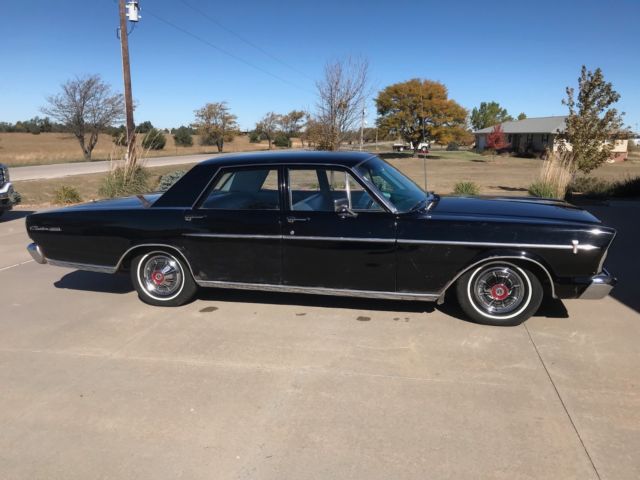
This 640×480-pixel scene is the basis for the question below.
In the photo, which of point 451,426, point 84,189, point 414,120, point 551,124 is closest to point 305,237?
point 451,426

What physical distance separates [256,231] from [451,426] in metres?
2.57

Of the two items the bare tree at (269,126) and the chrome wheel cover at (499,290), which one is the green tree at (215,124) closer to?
the bare tree at (269,126)

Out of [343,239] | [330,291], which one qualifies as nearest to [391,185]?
[343,239]

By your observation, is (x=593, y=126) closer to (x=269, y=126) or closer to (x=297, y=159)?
(x=297, y=159)

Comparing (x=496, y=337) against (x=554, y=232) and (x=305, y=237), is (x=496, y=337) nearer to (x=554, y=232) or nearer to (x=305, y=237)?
(x=554, y=232)

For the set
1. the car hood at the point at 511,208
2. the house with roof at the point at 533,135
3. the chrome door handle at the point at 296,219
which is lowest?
the chrome door handle at the point at 296,219

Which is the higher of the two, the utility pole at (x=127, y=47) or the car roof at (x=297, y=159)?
the utility pole at (x=127, y=47)

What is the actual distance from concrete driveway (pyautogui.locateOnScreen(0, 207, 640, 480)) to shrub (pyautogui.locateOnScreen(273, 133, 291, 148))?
71989 millimetres

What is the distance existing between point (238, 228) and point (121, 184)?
29.7ft

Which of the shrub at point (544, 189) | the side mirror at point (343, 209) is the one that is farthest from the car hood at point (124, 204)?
the shrub at point (544, 189)

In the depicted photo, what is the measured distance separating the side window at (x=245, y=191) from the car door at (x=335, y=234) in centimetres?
21

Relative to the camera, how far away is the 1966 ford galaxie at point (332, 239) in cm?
434

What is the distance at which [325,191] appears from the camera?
15.9 feet

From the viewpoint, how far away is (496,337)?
436 cm
